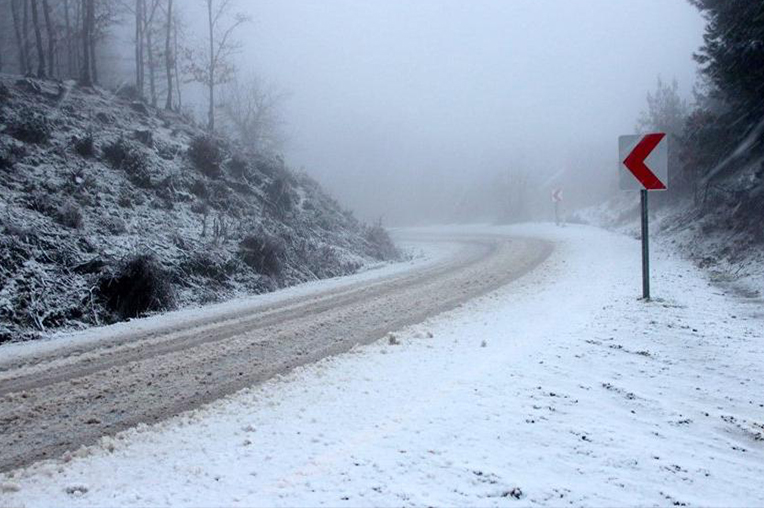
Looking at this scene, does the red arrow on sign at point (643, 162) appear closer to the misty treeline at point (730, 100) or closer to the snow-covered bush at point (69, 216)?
the misty treeline at point (730, 100)

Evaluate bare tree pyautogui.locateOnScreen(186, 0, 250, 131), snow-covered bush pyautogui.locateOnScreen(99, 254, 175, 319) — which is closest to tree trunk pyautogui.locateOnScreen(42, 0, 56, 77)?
bare tree pyautogui.locateOnScreen(186, 0, 250, 131)

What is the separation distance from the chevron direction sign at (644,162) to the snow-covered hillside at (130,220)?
8193mm

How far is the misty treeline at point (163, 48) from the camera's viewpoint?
85.1 ft

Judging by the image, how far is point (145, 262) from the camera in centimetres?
973

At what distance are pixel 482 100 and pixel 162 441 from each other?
461ft

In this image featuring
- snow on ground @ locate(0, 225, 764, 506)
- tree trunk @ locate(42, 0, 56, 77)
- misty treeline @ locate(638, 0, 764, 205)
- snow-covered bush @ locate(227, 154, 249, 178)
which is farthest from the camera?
tree trunk @ locate(42, 0, 56, 77)

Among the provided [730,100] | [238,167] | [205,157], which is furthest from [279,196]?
[730,100]

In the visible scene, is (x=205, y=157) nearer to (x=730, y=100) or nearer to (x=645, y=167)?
(x=645, y=167)

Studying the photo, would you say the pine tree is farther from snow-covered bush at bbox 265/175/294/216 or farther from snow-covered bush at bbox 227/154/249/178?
snow-covered bush at bbox 227/154/249/178

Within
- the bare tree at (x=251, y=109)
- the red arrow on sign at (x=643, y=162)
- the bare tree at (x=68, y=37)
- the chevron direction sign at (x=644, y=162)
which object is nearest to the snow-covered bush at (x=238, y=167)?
the chevron direction sign at (x=644, y=162)

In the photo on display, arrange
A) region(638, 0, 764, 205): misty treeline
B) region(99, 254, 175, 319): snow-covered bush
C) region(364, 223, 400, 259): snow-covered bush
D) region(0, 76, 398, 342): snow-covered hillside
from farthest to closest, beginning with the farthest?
region(364, 223, 400, 259): snow-covered bush
region(638, 0, 764, 205): misty treeline
region(99, 254, 175, 319): snow-covered bush
region(0, 76, 398, 342): snow-covered hillside

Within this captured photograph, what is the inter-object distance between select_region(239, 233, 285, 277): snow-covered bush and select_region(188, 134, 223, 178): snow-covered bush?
569cm

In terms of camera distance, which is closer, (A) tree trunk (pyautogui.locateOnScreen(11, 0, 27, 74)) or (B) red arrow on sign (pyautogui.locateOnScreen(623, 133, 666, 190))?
(B) red arrow on sign (pyautogui.locateOnScreen(623, 133, 666, 190))

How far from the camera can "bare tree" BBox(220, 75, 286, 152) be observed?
40562 millimetres
